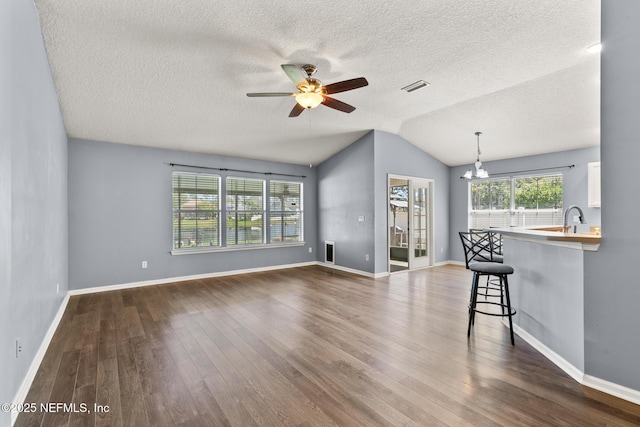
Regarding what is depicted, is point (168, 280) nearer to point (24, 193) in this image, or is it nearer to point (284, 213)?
point (284, 213)

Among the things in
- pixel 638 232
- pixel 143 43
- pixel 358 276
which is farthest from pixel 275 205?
pixel 638 232

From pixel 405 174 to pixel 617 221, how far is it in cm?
449

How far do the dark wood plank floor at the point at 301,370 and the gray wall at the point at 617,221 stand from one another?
0.97 feet

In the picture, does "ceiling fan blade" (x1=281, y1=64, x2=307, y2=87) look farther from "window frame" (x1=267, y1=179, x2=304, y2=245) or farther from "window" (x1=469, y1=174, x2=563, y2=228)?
"window" (x1=469, y1=174, x2=563, y2=228)

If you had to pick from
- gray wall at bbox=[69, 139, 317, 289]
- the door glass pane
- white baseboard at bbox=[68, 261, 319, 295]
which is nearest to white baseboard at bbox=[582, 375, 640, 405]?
the door glass pane

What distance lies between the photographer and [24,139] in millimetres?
2125

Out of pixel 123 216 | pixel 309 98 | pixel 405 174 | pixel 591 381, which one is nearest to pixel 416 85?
pixel 309 98

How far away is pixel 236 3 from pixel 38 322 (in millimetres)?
3243

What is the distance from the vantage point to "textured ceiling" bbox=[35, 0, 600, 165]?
8.34 feet

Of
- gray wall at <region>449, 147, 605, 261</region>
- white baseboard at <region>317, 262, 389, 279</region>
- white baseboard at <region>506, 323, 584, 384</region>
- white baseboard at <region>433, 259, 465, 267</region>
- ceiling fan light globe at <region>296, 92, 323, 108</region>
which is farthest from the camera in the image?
white baseboard at <region>433, 259, 465, 267</region>

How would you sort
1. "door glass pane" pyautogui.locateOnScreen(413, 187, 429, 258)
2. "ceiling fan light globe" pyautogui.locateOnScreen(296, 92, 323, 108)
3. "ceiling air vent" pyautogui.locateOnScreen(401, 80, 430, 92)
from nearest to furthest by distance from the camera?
1. "ceiling fan light globe" pyautogui.locateOnScreen(296, 92, 323, 108)
2. "ceiling air vent" pyautogui.locateOnScreen(401, 80, 430, 92)
3. "door glass pane" pyautogui.locateOnScreen(413, 187, 429, 258)

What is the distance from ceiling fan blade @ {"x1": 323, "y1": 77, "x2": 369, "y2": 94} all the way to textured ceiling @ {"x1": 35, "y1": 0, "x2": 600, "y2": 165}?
1.51 ft

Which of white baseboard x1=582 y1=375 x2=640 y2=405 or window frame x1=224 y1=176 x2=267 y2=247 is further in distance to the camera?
window frame x1=224 y1=176 x2=267 y2=247

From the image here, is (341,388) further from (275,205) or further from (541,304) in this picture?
(275,205)
